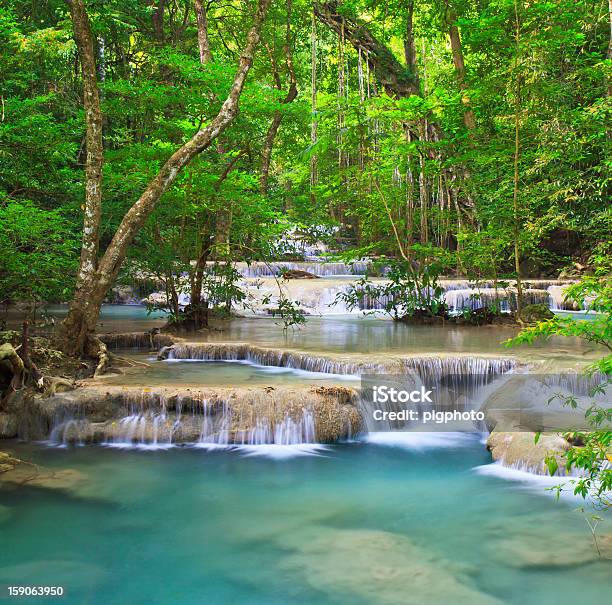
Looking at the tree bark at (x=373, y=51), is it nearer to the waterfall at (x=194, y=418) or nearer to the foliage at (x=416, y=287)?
the foliage at (x=416, y=287)

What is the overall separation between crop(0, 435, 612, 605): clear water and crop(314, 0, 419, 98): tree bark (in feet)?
35.2

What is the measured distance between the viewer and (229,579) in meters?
4.62

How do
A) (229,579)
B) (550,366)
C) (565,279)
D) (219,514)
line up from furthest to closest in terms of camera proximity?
1. (565,279)
2. (550,366)
3. (219,514)
4. (229,579)

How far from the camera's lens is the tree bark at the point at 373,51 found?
14.6 m

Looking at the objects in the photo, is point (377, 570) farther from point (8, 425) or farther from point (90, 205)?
point (90, 205)

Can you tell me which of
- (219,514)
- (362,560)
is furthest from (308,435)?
(362,560)

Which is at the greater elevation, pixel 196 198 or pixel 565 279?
pixel 196 198

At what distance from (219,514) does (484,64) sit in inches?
632

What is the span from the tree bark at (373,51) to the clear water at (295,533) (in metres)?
10.7

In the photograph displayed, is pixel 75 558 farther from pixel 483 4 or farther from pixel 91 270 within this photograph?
pixel 483 4

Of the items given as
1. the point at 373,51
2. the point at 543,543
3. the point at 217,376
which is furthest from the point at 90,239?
the point at 373,51

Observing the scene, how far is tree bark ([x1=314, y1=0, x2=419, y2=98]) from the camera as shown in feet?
48.0

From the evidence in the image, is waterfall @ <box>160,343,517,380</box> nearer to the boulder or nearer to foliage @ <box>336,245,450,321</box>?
the boulder

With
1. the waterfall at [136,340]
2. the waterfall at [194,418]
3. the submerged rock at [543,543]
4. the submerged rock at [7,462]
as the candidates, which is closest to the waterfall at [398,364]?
the waterfall at [194,418]
